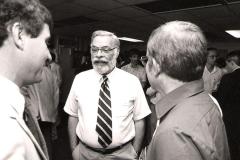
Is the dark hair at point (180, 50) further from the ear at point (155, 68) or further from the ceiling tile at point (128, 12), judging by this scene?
the ceiling tile at point (128, 12)

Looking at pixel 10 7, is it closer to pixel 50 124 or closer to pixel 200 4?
pixel 50 124

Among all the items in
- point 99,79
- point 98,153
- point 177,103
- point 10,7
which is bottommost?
point 98,153

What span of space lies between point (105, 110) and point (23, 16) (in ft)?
3.88

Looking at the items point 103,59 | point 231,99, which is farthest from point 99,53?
point 231,99

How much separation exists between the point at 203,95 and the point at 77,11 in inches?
195

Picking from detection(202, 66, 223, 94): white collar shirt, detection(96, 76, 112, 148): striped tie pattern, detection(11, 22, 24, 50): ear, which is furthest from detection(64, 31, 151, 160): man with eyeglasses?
detection(202, 66, 223, 94): white collar shirt

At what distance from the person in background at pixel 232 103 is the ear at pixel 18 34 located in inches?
127

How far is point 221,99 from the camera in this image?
12.1 feet

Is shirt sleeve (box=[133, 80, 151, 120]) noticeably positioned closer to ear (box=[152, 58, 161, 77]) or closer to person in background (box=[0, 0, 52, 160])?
ear (box=[152, 58, 161, 77])

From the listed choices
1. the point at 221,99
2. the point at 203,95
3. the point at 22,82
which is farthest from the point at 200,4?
the point at 22,82

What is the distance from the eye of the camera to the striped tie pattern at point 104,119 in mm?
1847

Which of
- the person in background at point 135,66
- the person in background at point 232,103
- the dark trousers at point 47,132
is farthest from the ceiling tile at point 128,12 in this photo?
the dark trousers at point 47,132

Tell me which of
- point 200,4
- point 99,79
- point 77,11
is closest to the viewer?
point 99,79

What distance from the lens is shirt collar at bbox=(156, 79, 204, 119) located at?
107 cm
